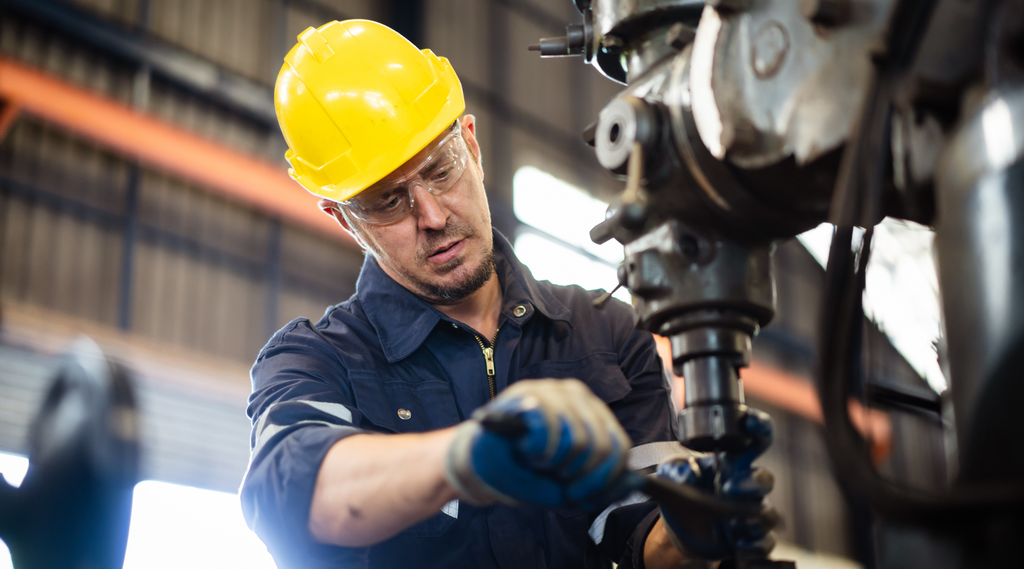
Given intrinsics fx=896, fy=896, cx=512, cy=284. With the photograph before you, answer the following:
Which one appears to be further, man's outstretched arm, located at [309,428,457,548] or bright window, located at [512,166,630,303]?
bright window, located at [512,166,630,303]

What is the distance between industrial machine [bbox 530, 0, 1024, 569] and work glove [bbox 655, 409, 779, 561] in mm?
21

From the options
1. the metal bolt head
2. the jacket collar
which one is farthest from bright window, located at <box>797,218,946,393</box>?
the jacket collar

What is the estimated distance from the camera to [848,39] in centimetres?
83

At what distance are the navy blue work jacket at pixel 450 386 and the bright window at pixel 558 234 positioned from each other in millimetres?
4977

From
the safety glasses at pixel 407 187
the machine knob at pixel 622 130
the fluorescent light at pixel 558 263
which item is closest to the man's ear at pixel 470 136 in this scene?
the safety glasses at pixel 407 187

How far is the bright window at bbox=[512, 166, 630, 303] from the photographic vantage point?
22.8ft

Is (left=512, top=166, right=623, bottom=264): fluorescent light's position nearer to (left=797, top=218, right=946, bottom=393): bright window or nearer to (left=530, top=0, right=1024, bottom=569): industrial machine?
(left=797, top=218, right=946, bottom=393): bright window

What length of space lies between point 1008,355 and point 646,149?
0.46 metres

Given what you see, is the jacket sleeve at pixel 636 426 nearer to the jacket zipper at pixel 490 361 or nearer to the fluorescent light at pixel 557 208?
the jacket zipper at pixel 490 361

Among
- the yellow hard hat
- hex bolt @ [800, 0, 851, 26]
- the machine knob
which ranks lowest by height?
the machine knob

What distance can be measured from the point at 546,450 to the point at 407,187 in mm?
1041

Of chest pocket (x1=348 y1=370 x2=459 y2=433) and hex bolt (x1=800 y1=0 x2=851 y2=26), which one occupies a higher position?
hex bolt (x1=800 y1=0 x2=851 y2=26)

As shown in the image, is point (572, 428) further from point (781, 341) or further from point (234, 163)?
point (781, 341)

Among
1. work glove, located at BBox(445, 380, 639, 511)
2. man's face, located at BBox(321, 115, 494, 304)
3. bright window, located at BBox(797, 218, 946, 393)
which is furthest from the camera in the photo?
man's face, located at BBox(321, 115, 494, 304)
